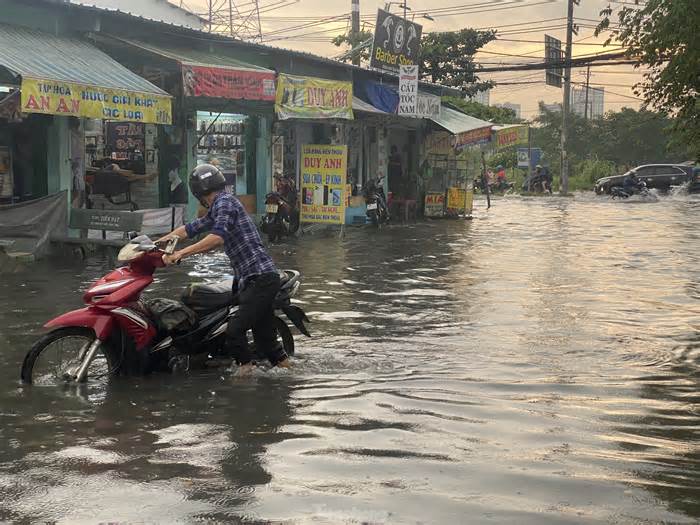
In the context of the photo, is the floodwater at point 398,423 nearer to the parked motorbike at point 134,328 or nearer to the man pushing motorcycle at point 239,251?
the parked motorbike at point 134,328

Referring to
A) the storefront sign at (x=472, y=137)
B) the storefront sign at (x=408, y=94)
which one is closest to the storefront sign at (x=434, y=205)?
the storefront sign at (x=472, y=137)

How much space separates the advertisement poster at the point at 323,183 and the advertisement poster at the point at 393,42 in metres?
6.55

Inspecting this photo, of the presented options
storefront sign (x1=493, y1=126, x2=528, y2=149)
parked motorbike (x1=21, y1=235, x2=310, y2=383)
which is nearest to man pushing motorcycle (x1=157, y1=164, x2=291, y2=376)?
parked motorbike (x1=21, y1=235, x2=310, y2=383)

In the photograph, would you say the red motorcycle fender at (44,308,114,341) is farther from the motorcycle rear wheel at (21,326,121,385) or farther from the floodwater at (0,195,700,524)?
the floodwater at (0,195,700,524)

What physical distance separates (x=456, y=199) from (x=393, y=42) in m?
5.09

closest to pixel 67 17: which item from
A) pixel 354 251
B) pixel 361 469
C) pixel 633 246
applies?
pixel 354 251

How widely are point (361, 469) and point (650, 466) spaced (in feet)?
5.09

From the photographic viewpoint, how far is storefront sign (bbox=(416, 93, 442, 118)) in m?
25.1

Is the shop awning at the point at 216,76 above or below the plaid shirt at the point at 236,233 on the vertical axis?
above

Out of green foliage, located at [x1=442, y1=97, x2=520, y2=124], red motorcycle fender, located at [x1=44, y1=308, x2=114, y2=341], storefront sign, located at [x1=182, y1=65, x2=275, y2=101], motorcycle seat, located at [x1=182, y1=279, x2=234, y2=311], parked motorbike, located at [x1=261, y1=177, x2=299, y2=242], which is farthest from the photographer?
green foliage, located at [x1=442, y1=97, x2=520, y2=124]

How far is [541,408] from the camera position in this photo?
19.8ft

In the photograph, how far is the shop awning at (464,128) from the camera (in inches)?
1064

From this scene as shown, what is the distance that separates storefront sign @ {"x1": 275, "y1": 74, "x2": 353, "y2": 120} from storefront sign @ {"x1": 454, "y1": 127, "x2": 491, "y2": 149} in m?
7.42

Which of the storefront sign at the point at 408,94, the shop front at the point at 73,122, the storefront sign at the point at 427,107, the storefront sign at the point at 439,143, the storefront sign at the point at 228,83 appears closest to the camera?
the shop front at the point at 73,122
